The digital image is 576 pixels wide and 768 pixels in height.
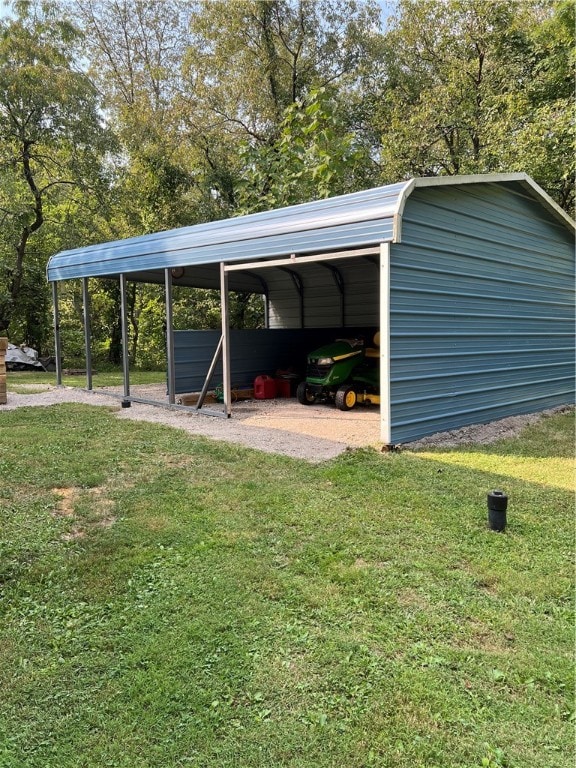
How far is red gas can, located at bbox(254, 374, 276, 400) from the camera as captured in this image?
1027cm

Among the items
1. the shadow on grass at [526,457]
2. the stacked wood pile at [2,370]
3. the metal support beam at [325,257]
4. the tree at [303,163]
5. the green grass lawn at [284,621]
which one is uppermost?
the tree at [303,163]

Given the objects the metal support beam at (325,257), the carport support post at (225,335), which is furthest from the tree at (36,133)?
the metal support beam at (325,257)

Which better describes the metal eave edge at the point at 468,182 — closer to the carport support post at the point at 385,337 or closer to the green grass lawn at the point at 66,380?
the carport support post at the point at 385,337

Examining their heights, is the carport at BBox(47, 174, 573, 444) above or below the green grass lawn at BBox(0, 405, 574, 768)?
above

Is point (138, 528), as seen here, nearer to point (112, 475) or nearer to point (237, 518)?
point (237, 518)

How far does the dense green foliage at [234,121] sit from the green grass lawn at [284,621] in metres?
12.4

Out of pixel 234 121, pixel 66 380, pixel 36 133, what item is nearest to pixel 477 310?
pixel 66 380

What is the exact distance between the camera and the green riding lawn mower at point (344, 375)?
8.88 meters

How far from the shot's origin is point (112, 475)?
15.9ft

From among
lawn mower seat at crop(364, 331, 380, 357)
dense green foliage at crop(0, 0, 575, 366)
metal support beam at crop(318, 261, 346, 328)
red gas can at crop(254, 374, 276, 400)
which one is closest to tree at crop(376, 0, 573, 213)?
dense green foliage at crop(0, 0, 575, 366)

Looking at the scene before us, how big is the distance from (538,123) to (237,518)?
1195 cm

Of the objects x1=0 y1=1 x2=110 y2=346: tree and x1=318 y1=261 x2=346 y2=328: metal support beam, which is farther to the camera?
x1=0 y1=1 x2=110 y2=346: tree

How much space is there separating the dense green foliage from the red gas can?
6.37 meters

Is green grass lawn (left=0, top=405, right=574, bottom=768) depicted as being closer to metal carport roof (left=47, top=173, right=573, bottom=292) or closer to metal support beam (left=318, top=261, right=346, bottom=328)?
metal carport roof (left=47, top=173, right=573, bottom=292)
